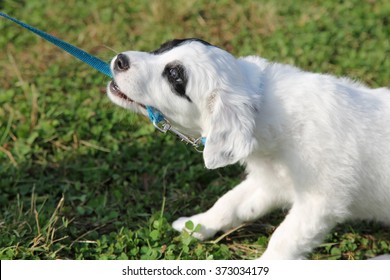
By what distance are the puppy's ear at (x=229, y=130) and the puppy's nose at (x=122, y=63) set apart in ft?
1.69

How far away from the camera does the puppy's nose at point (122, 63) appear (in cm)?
340

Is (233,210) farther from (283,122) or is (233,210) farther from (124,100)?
(124,100)

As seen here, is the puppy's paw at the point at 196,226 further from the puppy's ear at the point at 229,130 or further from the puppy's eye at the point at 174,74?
the puppy's eye at the point at 174,74

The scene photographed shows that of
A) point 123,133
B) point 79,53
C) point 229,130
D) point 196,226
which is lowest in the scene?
point 196,226

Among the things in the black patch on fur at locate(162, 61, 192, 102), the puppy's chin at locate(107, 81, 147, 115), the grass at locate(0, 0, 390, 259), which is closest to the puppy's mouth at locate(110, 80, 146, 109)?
the puppy's chin at locate(107, 81, 147, 115)

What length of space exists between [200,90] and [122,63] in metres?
0.46

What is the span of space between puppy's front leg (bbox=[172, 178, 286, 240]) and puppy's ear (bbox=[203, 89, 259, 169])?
768 mm

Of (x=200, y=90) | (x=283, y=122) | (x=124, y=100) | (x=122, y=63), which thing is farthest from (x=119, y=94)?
(x=283, y=122)

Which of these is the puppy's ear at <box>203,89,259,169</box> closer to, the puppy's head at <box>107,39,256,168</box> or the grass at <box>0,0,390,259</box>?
the puppy's head at <box>107,39,256,168</box>

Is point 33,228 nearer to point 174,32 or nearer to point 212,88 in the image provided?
point 212,88

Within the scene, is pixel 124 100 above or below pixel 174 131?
above

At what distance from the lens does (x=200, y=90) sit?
10.9 feet

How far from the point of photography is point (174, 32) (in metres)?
6.20

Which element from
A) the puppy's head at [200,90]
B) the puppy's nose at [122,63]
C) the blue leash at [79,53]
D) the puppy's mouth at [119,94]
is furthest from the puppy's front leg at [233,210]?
the puppy's nose at [122,63]
